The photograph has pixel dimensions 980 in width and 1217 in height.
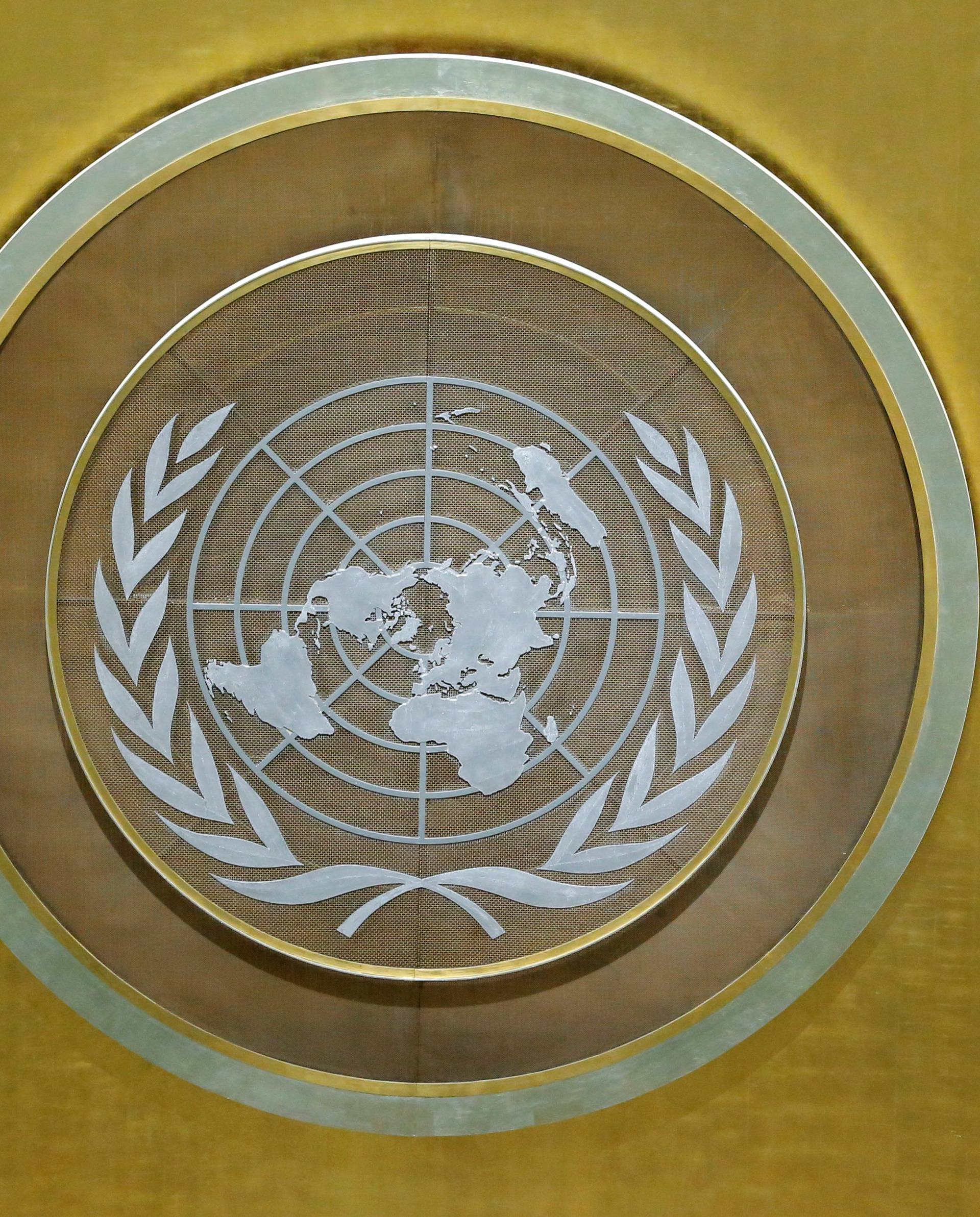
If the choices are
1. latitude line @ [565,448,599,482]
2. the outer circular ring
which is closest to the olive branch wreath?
latitude line @ [565,448,599,482]

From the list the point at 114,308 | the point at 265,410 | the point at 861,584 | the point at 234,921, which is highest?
the point at 114,308

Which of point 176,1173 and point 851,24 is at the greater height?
point 851,24

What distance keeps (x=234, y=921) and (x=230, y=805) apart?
0.32 meters

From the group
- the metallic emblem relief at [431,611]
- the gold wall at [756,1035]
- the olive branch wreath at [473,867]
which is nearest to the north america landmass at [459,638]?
the metallic emblem relief at [431,611]

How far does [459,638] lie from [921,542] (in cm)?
132

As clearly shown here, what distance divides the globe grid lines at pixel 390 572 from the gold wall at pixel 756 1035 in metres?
0.79

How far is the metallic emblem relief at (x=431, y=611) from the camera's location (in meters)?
2.80

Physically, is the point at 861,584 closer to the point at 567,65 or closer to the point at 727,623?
the point at 727,623

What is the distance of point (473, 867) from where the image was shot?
9.31 ft

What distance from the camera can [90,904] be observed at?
287 cm

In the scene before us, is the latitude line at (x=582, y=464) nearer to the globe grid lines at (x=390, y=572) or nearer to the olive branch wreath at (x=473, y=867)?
the globe grid lines at (x=390, y=572)

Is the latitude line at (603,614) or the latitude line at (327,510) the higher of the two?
the latitude line at (327,510)

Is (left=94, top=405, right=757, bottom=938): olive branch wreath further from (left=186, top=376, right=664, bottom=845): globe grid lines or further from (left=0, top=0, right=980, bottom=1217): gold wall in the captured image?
(left=0, top=0, right=980, bottom=1217): gold wall

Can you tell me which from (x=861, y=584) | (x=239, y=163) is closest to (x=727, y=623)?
(x=861, y=584)
